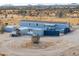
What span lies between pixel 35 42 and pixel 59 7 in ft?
1.29

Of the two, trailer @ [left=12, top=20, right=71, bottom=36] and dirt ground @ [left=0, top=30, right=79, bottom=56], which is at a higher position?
trailer @ [left=12, top=20, right=71, bottom=36]

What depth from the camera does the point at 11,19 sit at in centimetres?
616

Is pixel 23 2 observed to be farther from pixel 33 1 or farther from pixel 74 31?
pixel 74 31

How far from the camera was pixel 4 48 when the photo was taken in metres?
6.18

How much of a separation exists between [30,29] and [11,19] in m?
0.20

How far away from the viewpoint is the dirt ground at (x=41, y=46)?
616 centimetres

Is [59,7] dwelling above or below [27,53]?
above

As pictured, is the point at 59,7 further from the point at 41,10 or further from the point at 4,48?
the point at 4,48

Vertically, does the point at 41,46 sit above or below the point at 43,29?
below

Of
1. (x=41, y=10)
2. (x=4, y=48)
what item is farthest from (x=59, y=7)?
(x=4, y=48)

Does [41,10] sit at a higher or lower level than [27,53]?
higher

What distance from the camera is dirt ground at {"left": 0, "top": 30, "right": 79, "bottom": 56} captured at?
6.16 m

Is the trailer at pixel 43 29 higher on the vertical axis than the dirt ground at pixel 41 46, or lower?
higher

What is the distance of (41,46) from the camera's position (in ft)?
20.2
